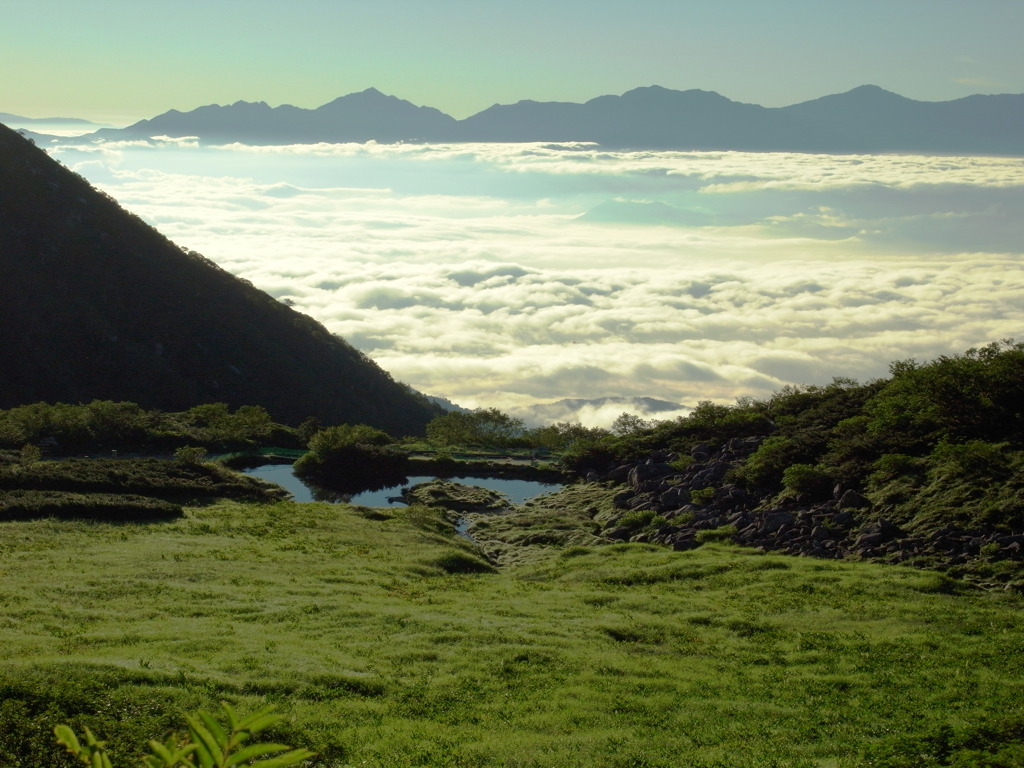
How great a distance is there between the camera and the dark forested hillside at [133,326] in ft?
303

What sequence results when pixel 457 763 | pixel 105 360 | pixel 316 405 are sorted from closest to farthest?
1. pixel 457 763
2. pixel 105 360
3. pixel 316 405

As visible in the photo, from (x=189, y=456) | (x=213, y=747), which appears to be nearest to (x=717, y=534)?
(x=189, y=456)

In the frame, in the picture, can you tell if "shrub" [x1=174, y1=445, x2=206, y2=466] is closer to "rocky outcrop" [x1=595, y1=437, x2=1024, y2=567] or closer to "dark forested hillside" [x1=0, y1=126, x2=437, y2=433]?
"rocky outcrop" [x1=595, y1=437, x2=1024, y2=567]

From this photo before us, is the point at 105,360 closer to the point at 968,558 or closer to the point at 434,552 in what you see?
the point at 434,552

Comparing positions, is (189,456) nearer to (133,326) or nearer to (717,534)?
(717,534)

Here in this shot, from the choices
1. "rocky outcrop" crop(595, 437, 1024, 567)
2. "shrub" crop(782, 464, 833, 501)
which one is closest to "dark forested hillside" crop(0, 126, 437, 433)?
"rocky outcrop" crop(595, 437, 1024, 567)

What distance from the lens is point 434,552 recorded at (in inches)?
1430

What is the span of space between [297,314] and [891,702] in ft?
357

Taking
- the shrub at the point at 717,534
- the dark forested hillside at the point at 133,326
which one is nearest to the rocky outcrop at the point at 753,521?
the shrub at the point at 717,534

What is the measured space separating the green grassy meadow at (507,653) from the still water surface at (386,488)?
1283 cm

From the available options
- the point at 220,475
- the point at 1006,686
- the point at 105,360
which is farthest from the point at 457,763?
the point at 105,360

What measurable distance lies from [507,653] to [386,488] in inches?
1206

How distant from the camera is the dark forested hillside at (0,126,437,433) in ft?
303

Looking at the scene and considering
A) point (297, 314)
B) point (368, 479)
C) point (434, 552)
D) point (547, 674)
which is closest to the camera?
point (547, 674)
